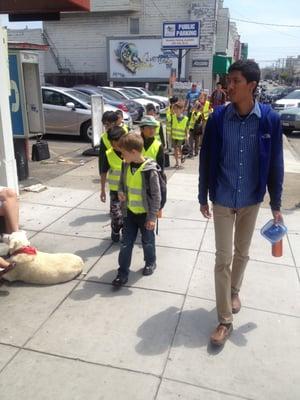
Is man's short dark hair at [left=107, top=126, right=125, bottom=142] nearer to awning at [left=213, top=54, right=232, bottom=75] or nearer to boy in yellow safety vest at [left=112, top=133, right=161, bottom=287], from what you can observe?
boy in yellow safety vest at [left=112, top=133, right=161, bottom=287]

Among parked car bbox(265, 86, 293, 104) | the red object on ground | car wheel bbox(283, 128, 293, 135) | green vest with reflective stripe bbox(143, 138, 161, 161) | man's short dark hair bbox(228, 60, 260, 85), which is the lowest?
car wheel bbox(283, 128, 293, 135)

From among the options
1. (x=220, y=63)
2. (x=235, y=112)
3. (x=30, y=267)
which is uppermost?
(x=220, y=63)

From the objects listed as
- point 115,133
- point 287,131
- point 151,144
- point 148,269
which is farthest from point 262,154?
point 287,131

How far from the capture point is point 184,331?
3232 millimetres

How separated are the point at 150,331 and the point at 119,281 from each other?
0.73 meters

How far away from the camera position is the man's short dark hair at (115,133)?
4543mm

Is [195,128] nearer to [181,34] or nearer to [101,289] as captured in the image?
[181,34]

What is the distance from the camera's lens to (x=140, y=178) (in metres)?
3.70

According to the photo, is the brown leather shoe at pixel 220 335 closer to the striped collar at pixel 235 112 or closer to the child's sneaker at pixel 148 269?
the child's sneaker at pixel 148 269

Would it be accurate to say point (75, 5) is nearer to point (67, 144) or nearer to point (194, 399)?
point (194, 399)

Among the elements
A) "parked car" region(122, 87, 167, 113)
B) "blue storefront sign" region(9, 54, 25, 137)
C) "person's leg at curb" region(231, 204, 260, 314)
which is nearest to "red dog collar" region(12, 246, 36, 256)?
"person's leg at curb" region(231, 204, 260, 314)

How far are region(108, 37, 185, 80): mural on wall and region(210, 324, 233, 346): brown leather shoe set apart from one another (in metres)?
30.5

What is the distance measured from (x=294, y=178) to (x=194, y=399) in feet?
22.3

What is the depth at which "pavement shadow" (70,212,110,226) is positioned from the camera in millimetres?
5496
